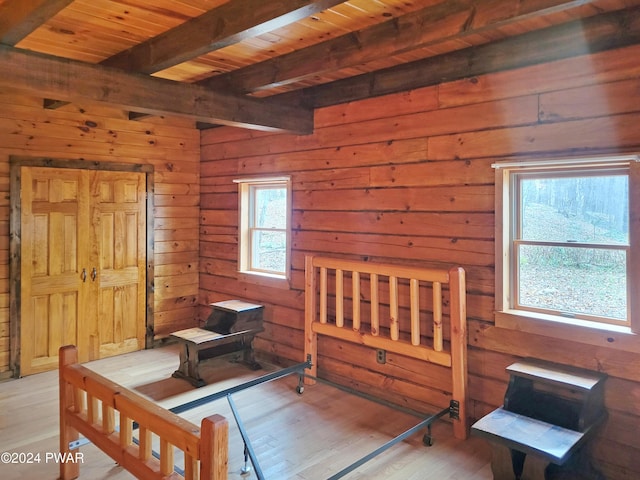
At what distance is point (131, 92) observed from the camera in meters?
2.98

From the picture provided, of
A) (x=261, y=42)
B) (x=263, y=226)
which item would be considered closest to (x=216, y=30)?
(x=261, y=42)

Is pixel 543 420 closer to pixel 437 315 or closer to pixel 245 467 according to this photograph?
pixel 437 315

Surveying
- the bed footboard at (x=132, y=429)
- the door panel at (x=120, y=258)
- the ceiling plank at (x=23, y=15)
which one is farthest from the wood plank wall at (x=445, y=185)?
the ceiling plank at (x=23, y=15)

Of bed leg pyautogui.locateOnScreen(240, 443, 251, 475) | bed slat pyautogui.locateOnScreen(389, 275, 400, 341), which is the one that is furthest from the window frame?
bed leg pyautogui.locateOnScreen(240, 443, 251, 475)

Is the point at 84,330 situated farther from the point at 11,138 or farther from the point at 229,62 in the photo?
the point at 229,62

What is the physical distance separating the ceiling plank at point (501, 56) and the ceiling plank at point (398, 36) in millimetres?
664

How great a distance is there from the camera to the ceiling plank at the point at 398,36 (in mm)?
2131

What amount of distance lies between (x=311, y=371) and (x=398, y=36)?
269 cm

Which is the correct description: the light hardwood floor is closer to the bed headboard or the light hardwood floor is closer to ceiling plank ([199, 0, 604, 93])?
the bed headboard

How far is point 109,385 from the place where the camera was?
2312mm

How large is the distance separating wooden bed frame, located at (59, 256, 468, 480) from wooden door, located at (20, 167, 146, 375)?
1344mm

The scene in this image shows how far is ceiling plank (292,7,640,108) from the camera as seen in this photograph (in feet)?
8.17

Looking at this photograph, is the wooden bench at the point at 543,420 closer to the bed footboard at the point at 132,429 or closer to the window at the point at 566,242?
the window at the point at 566,242

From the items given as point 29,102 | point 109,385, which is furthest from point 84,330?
point 109,385
